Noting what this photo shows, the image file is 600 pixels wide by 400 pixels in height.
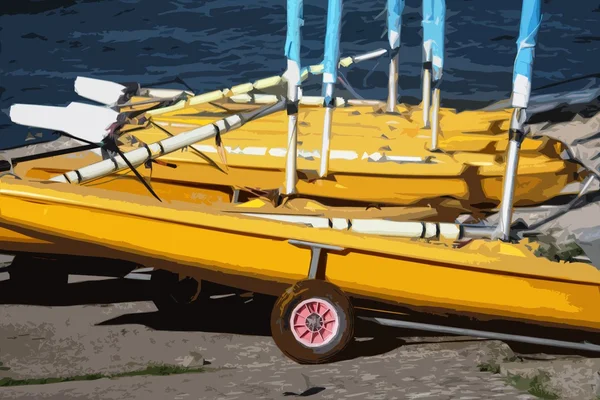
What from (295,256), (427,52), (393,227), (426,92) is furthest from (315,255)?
(426,92)

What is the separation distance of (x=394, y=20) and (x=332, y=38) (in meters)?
3.32

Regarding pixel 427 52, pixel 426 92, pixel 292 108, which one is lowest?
pixel 292 108

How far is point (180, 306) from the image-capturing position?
8.54 meters

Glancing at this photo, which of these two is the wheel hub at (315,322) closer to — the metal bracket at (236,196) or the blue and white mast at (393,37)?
the metal bracket at (236,196)

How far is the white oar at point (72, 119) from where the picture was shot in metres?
9.12

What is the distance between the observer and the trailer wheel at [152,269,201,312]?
851cm

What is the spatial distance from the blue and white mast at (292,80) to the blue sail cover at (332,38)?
2.14 ft

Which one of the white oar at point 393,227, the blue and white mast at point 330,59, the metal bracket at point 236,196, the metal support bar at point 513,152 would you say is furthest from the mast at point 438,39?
the metal support bar at point 513,152

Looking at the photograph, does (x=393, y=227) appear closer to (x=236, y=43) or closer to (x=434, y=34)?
(x=434, y=34)

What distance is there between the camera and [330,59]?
10.1 metres

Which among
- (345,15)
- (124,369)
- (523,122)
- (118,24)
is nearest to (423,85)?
(523,122)

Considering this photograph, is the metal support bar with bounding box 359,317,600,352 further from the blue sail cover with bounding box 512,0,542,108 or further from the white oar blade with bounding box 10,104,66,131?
the white oar blade with bounding box 10,104,66,131

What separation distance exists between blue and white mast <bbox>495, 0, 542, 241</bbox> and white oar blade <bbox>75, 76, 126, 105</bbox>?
22.3 feet

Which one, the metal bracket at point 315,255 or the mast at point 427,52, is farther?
the mast at point 427,52
